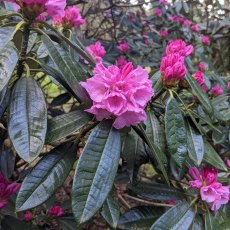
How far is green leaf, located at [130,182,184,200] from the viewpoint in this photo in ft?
3.55

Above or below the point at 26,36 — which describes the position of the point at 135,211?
below

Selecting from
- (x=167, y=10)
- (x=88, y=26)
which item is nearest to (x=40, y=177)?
(x=88, y=26)

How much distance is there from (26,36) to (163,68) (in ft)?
1.14

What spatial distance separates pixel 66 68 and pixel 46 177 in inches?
9.1

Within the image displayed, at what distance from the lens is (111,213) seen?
895mm

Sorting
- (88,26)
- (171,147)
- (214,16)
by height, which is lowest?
(214,16)

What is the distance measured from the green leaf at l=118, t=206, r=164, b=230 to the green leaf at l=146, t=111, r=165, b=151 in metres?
0.22

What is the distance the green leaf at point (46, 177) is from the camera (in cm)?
72

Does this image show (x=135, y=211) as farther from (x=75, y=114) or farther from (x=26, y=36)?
(x=26, y=36)

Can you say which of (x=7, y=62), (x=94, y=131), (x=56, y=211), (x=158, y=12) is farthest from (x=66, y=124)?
(x=158, y=12)

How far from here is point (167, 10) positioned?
10.1ft

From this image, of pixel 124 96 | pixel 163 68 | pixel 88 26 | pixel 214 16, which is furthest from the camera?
pixel 214 16

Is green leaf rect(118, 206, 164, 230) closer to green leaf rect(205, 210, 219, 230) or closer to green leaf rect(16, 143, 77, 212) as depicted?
green leaf rect(205, 210, 219, 230)

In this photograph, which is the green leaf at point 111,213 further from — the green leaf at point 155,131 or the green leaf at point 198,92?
the green leaf at point 198,92
